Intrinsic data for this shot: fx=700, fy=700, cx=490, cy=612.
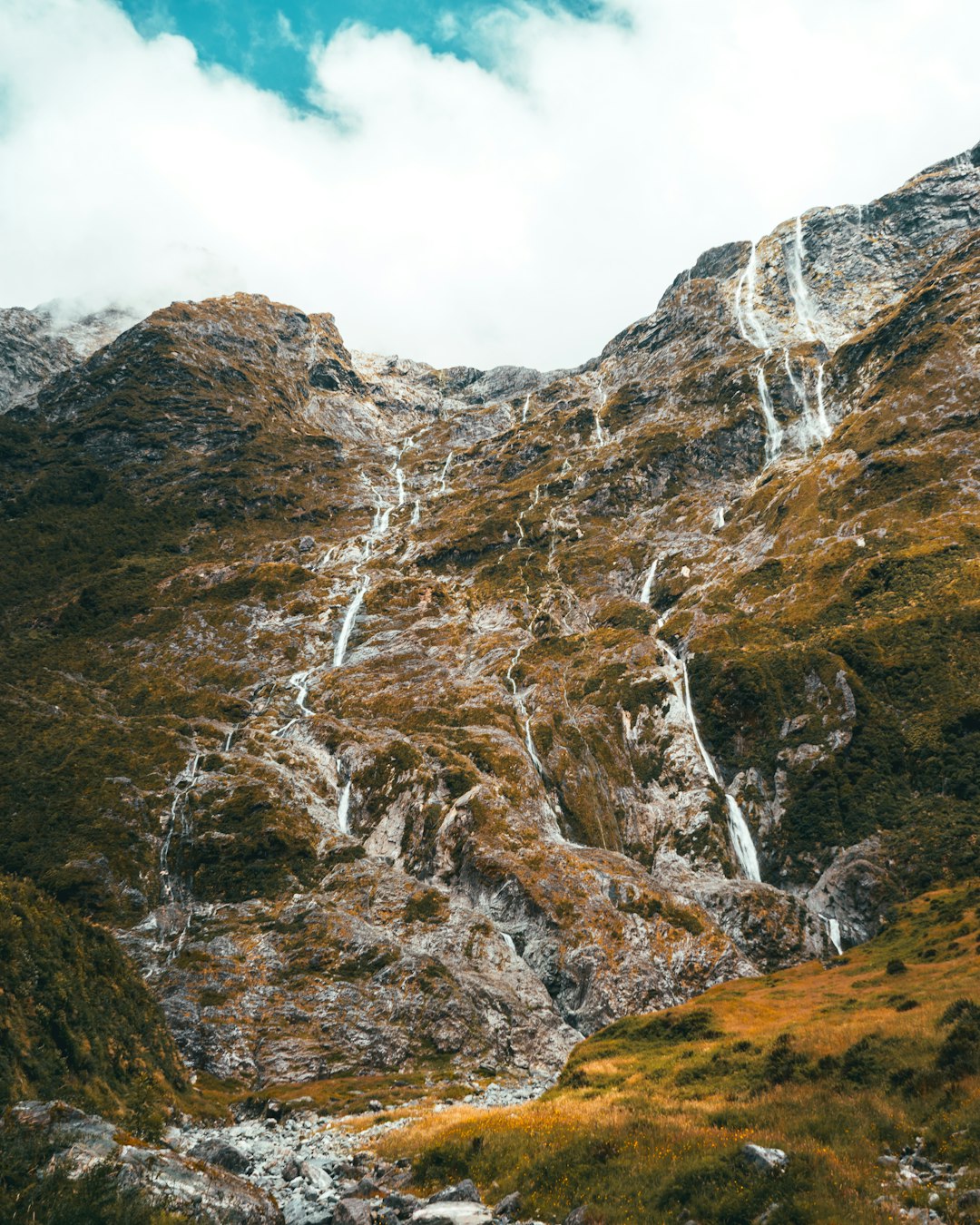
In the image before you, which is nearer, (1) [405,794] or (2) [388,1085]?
(2) [388,1085]

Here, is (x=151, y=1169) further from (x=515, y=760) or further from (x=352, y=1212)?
(x=515, y=760)

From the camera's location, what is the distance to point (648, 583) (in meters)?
168

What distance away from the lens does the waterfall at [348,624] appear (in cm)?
15175

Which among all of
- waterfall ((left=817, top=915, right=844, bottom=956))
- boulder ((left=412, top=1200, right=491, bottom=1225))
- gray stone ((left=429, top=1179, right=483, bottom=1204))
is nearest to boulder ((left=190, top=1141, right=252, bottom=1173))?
gray stone ((left=429, top=1179, right=483, bottom=1204))

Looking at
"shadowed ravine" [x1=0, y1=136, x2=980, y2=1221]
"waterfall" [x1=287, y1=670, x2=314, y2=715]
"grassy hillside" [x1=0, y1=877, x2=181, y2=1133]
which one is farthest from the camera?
"waterfall" [x1=287, y1=670, x2=314, y2=715]

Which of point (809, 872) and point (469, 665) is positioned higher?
point (469, 665)

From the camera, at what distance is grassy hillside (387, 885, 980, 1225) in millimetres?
17422

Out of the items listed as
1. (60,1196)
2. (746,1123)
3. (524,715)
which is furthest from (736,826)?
(60,1196)

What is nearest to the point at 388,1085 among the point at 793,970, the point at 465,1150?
the point at 465,1150

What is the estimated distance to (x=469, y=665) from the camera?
142375mm

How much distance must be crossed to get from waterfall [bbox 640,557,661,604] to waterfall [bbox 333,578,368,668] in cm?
6762

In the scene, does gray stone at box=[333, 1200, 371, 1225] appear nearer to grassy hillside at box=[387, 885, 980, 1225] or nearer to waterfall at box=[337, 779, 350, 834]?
grassy hillside at box=[387, 885, 980, 1225]

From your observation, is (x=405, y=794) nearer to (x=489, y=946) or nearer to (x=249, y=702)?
(x=489, y=946)

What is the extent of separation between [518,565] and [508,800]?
322 ft
